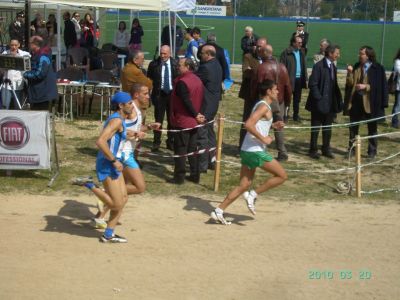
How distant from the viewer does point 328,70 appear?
1305 cm

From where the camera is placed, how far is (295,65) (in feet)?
53.3

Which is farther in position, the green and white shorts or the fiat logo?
the fiat logo

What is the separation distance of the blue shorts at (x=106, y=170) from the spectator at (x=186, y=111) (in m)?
2.72

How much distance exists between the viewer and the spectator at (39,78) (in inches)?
521

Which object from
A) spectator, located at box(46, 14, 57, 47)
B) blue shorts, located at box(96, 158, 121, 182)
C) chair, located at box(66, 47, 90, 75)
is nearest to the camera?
blue shorts, located at box(96, 158, 121, 182)

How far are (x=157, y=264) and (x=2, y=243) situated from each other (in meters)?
1.85

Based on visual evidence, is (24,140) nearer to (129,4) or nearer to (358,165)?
(358,165)

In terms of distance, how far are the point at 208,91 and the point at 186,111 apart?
0.87 meters

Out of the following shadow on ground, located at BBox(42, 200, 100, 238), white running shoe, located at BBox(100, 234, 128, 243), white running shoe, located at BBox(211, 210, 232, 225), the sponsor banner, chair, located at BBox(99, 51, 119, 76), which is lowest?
shadow on ground, located at BBox(42, 200, 100, 238)

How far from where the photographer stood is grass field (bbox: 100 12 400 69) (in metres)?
36.1

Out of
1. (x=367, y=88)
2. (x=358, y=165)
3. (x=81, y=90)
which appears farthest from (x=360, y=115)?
(x=81, y=90)

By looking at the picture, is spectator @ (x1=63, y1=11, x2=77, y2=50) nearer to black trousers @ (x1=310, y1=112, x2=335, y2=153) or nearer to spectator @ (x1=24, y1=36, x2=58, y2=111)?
spectator @ (x1=24, y1=36, x2=58, y2=111)

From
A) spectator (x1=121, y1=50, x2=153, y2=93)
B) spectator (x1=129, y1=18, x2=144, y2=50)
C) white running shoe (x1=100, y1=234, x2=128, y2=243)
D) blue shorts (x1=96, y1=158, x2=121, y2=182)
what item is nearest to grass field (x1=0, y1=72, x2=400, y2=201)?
spectator (x1=121, y1=50, x2=153, y2=93)
